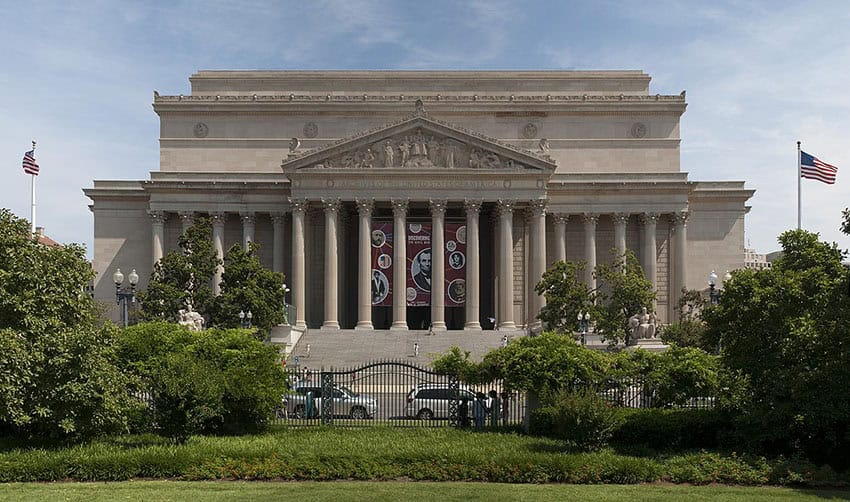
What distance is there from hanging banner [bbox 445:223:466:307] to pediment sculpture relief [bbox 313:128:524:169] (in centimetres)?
530

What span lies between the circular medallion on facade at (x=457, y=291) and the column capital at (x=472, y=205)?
5263 mm

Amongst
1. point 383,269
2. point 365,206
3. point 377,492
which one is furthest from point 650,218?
point 377,492

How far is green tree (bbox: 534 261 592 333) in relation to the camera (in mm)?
54375

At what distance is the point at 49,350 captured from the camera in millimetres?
25828

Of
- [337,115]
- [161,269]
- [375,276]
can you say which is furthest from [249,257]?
[337,115]

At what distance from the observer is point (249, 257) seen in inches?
2197

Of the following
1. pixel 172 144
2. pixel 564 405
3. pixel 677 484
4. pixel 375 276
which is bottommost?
pixel 677 484

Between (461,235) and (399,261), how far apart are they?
203 inches

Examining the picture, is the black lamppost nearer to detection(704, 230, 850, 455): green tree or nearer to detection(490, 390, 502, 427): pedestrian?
detection(490, 390, 502, 427): pedestrian

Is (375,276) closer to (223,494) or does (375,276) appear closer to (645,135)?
(645,135)

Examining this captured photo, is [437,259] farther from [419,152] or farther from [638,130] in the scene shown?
[638,130]

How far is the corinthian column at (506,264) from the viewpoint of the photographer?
6719 centimetres

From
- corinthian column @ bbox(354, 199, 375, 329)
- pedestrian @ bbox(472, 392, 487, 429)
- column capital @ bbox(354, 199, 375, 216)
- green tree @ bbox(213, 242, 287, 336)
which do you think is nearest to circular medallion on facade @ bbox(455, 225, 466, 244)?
corinthian column @ bbox(354, 199, 375, 329)

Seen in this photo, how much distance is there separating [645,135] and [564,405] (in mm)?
56098
